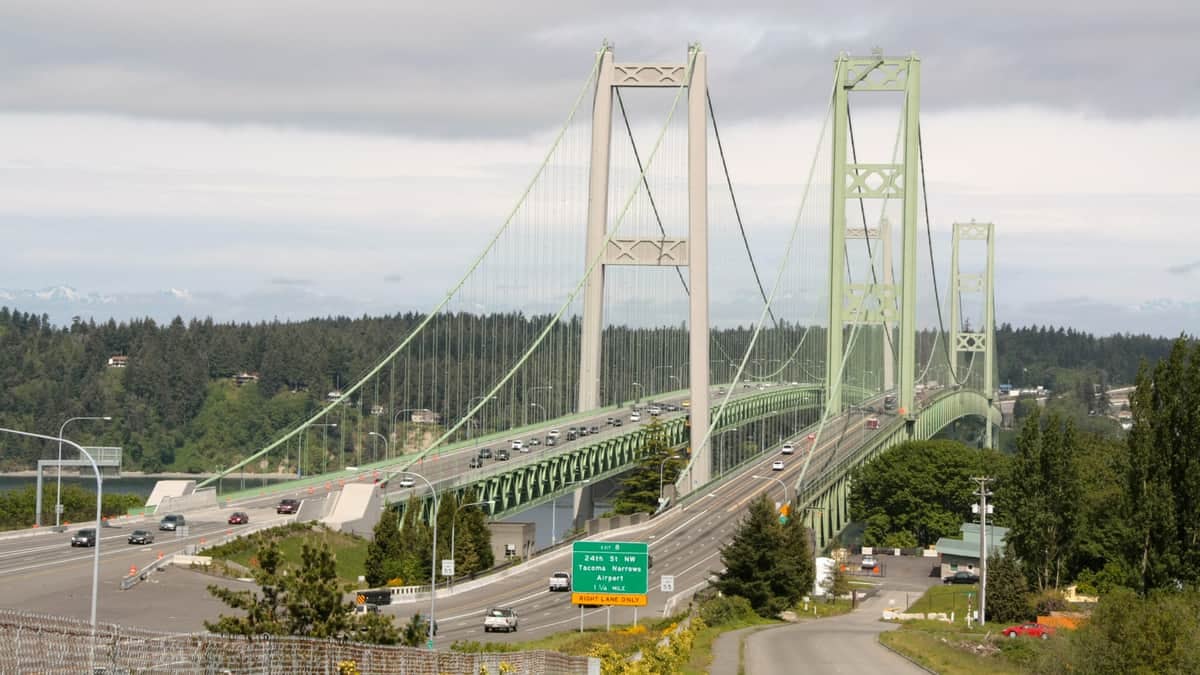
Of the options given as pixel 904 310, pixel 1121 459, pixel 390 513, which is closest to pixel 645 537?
pixel 390 513

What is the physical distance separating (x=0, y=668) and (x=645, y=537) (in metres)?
75.1

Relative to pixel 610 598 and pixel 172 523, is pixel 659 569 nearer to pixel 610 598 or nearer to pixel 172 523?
pixel 172 523

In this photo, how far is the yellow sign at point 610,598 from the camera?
4975cm

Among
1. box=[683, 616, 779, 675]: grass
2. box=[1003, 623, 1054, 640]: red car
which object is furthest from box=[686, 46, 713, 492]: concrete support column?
box=[1003, 623, 1054, 640]: red car

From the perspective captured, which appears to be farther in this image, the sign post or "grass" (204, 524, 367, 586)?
"grass" (204, 524, 367, 586)

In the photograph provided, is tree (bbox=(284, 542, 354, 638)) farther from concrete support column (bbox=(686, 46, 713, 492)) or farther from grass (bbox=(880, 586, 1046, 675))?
concrete support column (bbox=(686, 46, 713, 492))

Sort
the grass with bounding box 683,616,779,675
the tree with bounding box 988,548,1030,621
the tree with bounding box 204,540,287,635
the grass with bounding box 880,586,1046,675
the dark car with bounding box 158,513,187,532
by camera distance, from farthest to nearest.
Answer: the dark car with bounding box 158,513,187,532 → the tree with bounding box 988,548,1030,621 → the grass with bounding box 880,586,1046,675 → the grass with bounding box 683,616,779,675 → the tree with bounding box 204,540,287,635

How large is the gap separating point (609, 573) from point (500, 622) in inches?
440

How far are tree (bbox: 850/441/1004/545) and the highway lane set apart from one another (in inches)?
131

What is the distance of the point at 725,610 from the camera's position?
236 ft

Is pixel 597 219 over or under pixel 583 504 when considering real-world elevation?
over

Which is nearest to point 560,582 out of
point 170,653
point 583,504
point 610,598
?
point 610,598

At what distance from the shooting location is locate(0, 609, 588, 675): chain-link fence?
21.2 meters

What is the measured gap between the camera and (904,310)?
121625 millimetres
